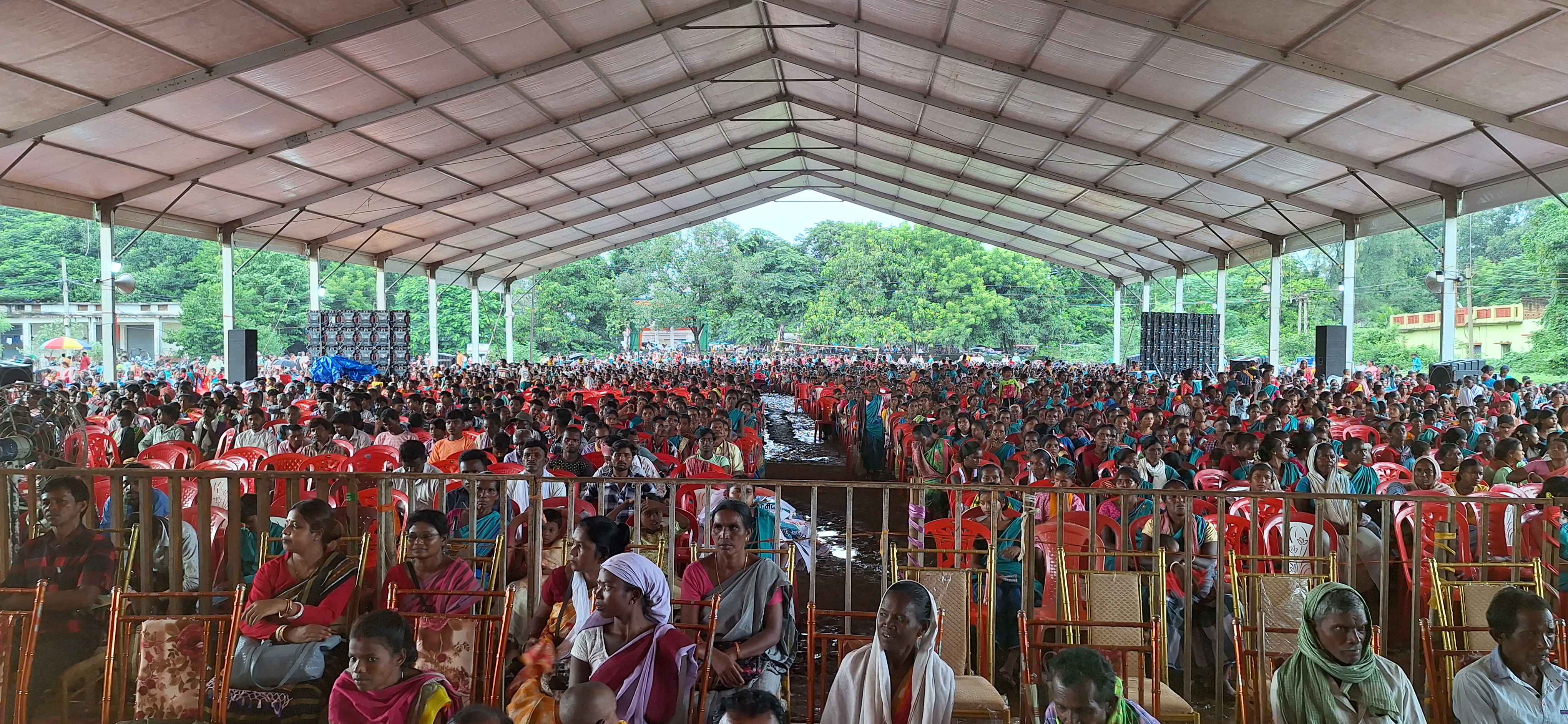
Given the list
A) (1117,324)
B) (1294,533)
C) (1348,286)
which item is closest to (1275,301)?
(1348,286)

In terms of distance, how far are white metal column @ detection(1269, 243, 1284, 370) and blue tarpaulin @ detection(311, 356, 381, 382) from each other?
18.8 meters

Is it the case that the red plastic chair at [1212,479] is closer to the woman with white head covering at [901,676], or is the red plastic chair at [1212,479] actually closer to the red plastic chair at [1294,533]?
the red plastic chair at [1294,533]

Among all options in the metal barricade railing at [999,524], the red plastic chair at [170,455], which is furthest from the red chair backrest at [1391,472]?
the red plastic chair at [170,455]

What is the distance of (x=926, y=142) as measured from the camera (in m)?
19.9

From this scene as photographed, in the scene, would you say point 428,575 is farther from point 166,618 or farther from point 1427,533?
point 1427,533

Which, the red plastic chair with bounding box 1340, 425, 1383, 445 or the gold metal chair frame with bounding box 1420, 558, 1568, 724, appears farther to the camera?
the red plastic chair with bounding box 1340, 425, 1383, 445

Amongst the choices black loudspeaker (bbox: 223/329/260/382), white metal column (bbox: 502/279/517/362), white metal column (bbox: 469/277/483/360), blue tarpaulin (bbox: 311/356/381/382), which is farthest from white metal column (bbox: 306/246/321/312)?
white metal column (bbox: 502/279/517/362)

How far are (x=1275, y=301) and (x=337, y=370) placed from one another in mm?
19704

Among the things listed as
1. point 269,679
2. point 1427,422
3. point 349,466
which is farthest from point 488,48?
point 1427,422

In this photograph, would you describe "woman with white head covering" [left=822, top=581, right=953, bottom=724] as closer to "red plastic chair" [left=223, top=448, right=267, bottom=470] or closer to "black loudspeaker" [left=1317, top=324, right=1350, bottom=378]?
"red plastic chair" [left=223, top=448, right=267, bottom=470]

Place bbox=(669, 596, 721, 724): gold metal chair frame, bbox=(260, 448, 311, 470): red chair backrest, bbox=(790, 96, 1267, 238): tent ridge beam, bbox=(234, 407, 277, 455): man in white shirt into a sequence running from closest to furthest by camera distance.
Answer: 1. bbox=(669, 596, 721, 724): gold metal chair frame
2. bbox=(260, 448, 311, 470): red chair backrest
3. bbox=(234, 407, 277, 455): man in white shirt
4. bbox=(790, 96, 1267, 238): tent ridge beam

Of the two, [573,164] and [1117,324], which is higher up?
[573,164]

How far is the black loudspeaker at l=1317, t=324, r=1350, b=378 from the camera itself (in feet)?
61.7

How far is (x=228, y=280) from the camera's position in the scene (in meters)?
19.2
